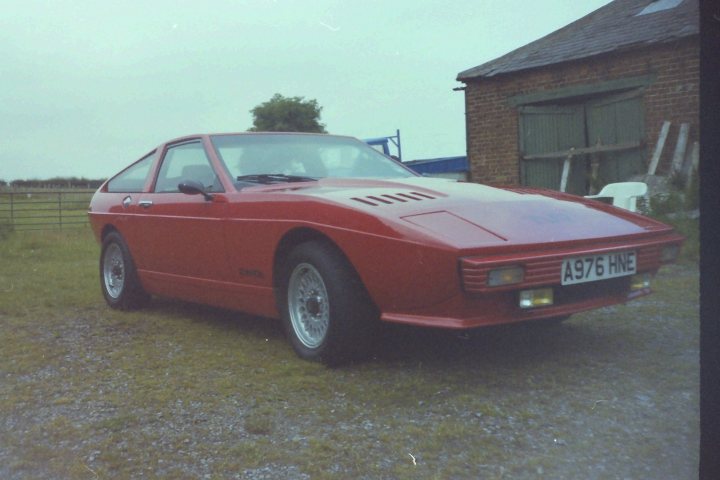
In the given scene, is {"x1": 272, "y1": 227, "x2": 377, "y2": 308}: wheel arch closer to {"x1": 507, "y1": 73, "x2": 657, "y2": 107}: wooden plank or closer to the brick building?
the brick building

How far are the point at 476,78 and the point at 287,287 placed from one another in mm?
10358

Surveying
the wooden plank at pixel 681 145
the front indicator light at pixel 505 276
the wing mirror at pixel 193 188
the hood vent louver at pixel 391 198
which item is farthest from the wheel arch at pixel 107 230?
the wooden plank at pixel 681 145

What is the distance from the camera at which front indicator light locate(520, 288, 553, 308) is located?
3299mm

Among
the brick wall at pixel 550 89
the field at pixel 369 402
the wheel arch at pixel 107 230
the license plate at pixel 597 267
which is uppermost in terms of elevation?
the brick wall at pixel 550 89

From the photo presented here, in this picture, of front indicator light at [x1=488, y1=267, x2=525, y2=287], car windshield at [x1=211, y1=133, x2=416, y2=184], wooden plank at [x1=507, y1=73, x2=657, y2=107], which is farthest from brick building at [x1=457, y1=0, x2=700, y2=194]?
front indicator light at [x1=488, y1=267, x2=525, y2=287]

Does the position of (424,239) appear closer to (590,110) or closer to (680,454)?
(680,454)

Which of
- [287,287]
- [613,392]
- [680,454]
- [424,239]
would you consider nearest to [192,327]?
[287,287]

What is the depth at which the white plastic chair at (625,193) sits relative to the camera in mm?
6230

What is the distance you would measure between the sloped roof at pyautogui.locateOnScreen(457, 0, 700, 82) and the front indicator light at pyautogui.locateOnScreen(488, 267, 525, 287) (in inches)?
244

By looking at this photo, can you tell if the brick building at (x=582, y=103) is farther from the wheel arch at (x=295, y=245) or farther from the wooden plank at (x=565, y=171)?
the wheel arch at (x=295, y=245)

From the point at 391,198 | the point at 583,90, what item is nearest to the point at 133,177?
the point at 391,198

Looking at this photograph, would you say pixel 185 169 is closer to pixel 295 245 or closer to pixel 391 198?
pixel 295 245

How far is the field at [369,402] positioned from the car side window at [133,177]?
1190 mm

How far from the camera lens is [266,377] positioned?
371 centimetres
